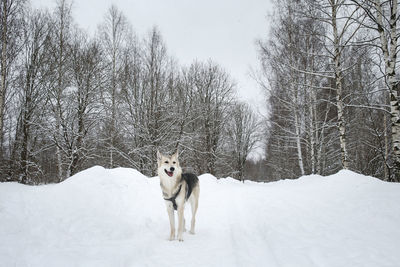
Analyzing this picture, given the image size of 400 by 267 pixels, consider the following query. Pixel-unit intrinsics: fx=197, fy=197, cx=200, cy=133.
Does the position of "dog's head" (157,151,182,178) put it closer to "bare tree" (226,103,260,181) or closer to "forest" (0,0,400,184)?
"forest" (0,0,400,184)

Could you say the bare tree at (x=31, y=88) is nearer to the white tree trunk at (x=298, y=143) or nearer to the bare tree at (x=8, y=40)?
the bare tree at (x=8, y=40)

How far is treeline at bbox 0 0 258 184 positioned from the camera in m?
11.1

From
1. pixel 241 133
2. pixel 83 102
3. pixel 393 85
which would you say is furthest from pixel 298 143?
pixel 83 102

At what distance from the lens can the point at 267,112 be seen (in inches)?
633

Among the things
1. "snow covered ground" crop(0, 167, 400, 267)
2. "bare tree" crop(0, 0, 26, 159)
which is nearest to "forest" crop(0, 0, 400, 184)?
"bare tree" crop(0, 0, 26, 159)

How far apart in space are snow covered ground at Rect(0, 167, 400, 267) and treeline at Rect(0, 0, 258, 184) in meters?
8.23

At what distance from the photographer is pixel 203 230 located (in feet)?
14.9

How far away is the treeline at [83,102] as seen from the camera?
36.6 feet

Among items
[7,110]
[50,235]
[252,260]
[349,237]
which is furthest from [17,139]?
[349,237]

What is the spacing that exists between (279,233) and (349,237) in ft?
3.72

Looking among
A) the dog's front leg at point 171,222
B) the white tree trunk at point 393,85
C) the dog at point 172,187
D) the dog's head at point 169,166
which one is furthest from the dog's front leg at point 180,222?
the white tree trunk at point 393,85

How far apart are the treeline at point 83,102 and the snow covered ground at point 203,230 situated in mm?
8235

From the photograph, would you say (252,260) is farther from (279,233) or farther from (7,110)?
(7,110)

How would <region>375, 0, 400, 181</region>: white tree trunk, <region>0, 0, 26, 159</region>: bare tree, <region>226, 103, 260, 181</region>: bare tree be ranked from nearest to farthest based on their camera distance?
1. <region>375, 0, 400, 181</region>: white tree trunk
2. <region>0, 0, 26, 159</region>: bare tree
3. <region>226, 103, 260, 181</region>: bare tree
